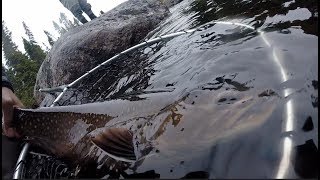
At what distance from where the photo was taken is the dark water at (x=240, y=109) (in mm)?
1908

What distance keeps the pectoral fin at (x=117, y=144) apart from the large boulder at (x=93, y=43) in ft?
15.8

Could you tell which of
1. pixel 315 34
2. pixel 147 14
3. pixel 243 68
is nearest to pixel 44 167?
pixel 243 68

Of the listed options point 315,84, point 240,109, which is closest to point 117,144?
point 240,109

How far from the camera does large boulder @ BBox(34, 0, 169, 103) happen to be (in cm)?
739

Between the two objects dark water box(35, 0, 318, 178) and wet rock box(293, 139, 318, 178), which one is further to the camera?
dark water box(35, 0, 318, 178)

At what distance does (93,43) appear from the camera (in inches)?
297

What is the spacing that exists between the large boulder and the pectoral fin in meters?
4.82

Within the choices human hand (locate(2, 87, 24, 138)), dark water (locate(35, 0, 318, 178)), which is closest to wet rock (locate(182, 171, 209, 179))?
dark water (locate(35, 0, 318, 178))

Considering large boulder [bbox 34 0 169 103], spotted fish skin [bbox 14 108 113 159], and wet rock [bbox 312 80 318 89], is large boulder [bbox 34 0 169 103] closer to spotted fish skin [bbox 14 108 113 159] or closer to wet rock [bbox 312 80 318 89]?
spotted fish skin [bbox 14 108 113 159]

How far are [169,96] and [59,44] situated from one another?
6286mm

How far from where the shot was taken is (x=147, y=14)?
29.4 ft

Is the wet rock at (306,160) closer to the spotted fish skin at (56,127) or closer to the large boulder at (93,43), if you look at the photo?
the spotted fish skin at (56,127)

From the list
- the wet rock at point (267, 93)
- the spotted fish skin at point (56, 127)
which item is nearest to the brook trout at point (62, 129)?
the spotted fish skin at point (56, 127)

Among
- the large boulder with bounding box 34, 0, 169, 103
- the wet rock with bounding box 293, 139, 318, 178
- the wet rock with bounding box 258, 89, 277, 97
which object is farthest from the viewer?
the large boulder with bounding box 34, 0, 169, 103
